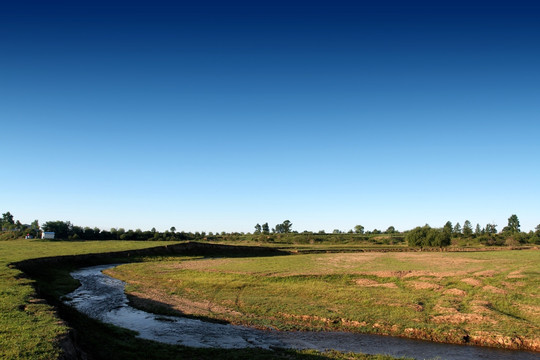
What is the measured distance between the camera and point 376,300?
28781 millimetres

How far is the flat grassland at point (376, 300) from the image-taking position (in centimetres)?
2258

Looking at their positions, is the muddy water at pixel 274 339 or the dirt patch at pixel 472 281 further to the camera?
the dirt patch at pixel 472 281

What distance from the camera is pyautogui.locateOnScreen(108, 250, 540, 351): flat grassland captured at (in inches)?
889

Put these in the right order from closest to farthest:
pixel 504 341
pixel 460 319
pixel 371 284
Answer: pixel 504 341 < pixel 460 319 < pixel 371 284

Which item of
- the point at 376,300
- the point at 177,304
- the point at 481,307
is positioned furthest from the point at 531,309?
the point at 177,304

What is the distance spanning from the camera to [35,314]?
60.1 feet

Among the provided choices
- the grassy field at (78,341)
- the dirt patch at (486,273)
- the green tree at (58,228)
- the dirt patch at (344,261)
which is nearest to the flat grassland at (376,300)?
the dirt patch at (486,273)

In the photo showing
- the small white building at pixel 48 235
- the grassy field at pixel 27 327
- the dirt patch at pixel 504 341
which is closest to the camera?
the grassy field at pixel 27 327

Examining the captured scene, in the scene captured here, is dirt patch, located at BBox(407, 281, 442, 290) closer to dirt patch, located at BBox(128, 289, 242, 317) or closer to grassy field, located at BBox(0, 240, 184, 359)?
dirt patch, located at BBox(128, 289, 242, 317)

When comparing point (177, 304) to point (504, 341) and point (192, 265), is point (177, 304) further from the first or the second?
point (192, 265)

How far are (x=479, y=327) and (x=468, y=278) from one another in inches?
560

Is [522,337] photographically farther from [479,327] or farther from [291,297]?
[291,297]

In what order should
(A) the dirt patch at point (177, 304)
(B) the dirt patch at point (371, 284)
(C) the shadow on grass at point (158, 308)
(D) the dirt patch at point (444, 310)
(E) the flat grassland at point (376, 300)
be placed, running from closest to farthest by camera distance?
(E) the flat grassland at point (376, 300), (D) the dirt patch at point (444, 310), (C) the shadow on grass at point (158, 308), (A) the dirt patch at point (177, 304), (B) the dirt patch at point (371, 284)

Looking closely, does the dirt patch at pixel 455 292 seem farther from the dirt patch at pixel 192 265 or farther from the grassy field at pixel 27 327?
the dirt patch at pixel 192 265
